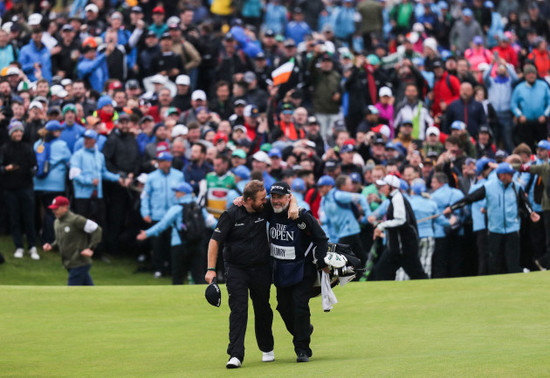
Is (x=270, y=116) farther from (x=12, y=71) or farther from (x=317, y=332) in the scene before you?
(x=317, y=332)

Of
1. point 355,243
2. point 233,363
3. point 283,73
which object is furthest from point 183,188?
point 233,363

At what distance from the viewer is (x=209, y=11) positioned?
31.4 meters

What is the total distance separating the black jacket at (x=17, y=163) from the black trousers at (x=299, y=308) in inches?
379

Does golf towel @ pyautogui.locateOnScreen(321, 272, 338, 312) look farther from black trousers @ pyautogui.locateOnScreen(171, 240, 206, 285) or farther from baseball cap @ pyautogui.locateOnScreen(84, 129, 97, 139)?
baseball cap @ pyautogui.locateOnScreen(84, 129, 97, 139)

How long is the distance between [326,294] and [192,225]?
24.8ft

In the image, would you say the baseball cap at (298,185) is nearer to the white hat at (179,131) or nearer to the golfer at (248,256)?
the white hat at (179,131)

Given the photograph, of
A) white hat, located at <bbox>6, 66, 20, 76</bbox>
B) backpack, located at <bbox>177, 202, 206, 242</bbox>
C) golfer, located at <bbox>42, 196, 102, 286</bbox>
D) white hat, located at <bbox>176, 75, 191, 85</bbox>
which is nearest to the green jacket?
golfer, located at <bbox>42, 196, 102, 286</bbox>

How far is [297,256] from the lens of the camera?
12.3m

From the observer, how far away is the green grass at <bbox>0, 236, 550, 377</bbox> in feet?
37.8

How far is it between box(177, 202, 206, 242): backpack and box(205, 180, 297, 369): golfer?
282 inches

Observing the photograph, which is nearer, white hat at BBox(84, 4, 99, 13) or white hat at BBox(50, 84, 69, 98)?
white hat at BBox(50, 84, 69, 98)

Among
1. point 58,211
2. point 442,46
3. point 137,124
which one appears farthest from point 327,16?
point 58,211

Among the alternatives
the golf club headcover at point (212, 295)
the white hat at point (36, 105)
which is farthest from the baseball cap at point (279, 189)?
the white hat at point (36, 105)

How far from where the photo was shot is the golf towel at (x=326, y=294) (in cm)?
1218
